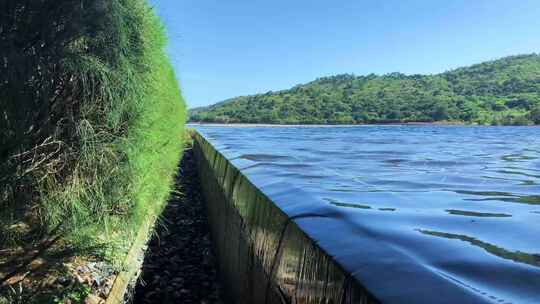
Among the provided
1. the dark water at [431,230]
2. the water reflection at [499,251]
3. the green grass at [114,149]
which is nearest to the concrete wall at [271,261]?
the dark water at [431,230]

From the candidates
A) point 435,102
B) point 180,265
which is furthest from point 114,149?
point 435,102

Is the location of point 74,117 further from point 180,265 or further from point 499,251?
point 499,251

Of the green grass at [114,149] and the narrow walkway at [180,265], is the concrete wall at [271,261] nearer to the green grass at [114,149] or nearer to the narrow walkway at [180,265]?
the narrow walkway at [180,265]

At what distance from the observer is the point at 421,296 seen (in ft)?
6.52

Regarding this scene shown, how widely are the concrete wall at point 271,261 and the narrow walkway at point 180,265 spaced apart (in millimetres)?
617

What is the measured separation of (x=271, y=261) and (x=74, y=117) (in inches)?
149

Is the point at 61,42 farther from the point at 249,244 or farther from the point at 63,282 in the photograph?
the point at 249,244

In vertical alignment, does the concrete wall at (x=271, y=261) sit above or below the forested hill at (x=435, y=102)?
below

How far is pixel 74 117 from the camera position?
5941 mm

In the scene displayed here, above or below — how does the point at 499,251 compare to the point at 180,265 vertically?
above

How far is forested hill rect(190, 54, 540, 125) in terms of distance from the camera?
61406mm

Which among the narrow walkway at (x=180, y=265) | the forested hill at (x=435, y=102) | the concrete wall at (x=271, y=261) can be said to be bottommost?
the narrow walkway at (x=180, y=265)

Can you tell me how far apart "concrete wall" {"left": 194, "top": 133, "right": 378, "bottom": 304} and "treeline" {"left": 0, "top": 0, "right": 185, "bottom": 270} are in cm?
177

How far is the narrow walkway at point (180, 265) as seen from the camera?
696cm
